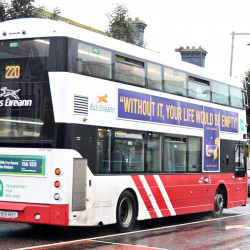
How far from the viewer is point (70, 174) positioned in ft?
39.0

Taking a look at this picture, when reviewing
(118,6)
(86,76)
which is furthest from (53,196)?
(118,6)

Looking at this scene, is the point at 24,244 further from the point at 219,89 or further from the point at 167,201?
the point at 219,89

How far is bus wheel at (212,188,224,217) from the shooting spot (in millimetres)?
18334

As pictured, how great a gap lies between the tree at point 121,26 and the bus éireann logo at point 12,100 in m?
14.2

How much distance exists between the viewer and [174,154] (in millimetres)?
16016

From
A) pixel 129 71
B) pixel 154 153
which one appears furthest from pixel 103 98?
pixel 154 153

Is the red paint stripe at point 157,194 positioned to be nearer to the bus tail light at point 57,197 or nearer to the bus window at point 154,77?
the bus window at point 154,77

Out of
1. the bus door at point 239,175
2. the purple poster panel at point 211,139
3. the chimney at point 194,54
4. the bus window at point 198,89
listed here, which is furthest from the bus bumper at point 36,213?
the chimney at point 194,54

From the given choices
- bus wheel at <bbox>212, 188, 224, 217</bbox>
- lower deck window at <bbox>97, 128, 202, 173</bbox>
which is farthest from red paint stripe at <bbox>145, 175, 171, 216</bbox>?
bus wheel at <bbox>212, 188, 224, 217</bbox>

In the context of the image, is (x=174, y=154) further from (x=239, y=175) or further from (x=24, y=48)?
→ (x=24, y=48)

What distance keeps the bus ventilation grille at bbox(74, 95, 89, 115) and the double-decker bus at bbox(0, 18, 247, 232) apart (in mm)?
20

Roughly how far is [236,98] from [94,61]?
809 centimetres

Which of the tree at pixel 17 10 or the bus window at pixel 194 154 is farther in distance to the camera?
the tree at pixel 17 10

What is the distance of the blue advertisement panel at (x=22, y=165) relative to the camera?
11977 mm
